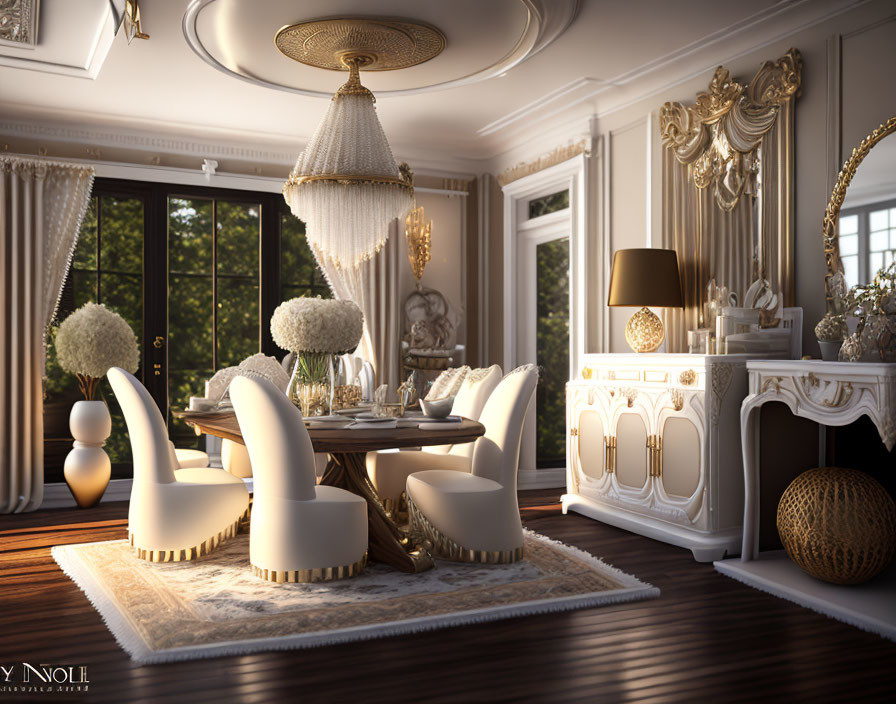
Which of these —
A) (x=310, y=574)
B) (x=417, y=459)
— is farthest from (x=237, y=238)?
(x=310, y=574)

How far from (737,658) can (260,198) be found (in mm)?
4906

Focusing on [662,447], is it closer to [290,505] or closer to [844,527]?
[844,527]

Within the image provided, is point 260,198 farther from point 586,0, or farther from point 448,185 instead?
point 586,0

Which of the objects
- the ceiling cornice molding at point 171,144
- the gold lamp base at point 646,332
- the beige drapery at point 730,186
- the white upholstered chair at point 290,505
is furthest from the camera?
the ceiling cornice molding at point 171,144

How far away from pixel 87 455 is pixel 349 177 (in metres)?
2.75

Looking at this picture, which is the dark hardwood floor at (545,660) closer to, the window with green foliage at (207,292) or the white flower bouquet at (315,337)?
the white flower bouquet at (315,337)

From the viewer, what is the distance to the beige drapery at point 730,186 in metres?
4.04

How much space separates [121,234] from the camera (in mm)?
5891

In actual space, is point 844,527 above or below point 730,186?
below

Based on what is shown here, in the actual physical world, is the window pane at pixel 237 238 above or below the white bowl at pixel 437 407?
above

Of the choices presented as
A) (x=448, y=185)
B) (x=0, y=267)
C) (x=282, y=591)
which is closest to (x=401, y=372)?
(x=448, y=185)

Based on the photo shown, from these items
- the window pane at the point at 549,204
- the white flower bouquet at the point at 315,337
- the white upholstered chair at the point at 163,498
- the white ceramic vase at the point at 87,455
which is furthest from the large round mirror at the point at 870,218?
the white ceramic vase at the point at 87,455

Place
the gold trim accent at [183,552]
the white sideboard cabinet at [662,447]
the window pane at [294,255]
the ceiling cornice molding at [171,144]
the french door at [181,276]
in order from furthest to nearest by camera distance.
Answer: the window pane at [294,255]
the french door at [181,276]
the ceiling cornice molding at [171,144]
the white sideboard cabinet at [662,447]
the gold trim accent at [183,552]

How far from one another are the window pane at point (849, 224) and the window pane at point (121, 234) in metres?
4.65
